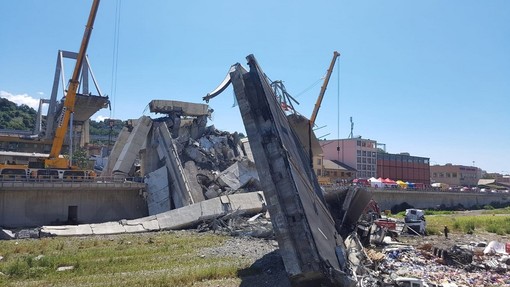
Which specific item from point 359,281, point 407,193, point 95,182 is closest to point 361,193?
point 359,281

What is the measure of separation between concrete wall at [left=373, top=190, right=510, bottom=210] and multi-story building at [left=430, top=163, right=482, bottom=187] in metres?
35.3

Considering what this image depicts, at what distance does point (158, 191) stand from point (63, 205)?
785cm

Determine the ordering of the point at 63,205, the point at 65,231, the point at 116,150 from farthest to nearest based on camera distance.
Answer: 1. the point at 116,150
2. the point at 63,205
3. the point at 65,231

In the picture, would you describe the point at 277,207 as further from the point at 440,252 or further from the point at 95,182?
the point at 95,182

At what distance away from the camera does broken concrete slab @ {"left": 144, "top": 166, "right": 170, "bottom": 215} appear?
3853cm

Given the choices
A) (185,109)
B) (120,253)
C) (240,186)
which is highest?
(185,109)

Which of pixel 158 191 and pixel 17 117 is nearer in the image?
pixel 158 191

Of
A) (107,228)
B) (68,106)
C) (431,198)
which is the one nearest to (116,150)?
A: (68,106)

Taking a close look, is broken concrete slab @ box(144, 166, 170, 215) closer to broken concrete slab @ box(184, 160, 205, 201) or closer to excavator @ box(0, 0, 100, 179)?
broken concrete slab @ box(184, 160, 205, 201)

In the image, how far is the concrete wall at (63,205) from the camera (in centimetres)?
3344

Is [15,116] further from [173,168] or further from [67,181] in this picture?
[173,168]

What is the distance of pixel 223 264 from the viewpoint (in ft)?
62.6

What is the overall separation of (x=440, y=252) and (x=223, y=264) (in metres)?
10.4

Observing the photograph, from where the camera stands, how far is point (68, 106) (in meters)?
41.5
